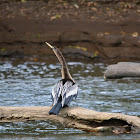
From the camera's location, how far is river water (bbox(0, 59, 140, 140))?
631 centimetres

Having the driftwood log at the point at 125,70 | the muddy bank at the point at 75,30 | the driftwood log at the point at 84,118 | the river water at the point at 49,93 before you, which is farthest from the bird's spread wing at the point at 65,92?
the muddy bank at the point at 75,30

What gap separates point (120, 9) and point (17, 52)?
5302 millimetres

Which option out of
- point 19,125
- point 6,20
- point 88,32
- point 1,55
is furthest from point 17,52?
point 19,125

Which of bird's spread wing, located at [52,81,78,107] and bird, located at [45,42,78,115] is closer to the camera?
bird, located at [45,42,78,115]

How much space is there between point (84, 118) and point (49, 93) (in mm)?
4457

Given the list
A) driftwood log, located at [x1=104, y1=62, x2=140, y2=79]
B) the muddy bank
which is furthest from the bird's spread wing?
the muddy bank

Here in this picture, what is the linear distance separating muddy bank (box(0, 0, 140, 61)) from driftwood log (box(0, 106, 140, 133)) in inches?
431

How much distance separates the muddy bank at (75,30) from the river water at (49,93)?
1456 mm

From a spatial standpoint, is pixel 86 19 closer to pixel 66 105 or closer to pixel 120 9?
pixel 120 9

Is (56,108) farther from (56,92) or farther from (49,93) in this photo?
(49,93)

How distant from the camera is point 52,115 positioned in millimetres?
6070

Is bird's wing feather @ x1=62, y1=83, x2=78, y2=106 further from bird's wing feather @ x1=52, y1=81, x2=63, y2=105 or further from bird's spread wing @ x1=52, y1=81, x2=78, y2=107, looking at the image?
bird's wing feather @ x1=52, y1=81, x2=63, y2=105

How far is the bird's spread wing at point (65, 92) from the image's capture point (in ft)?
20.0

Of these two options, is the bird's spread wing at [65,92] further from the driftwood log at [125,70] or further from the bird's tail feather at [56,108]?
the driftwood log at [125,70]
